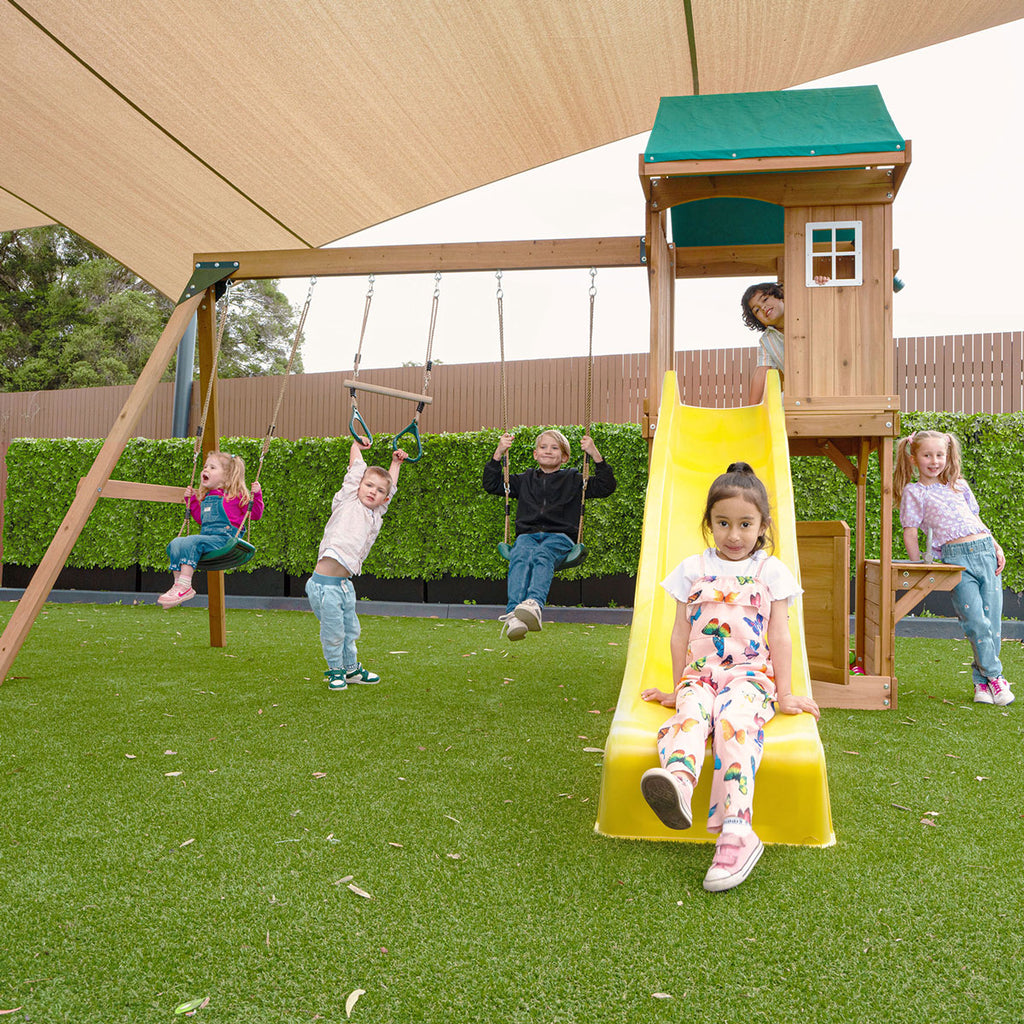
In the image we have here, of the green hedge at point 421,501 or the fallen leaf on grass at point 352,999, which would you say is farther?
the green hedge at point 421,501

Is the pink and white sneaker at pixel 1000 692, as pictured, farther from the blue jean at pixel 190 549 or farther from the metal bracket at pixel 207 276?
the metal bracket at pixel 207 276

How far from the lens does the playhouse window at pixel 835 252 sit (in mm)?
5086

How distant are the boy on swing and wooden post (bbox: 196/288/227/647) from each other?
2117mm

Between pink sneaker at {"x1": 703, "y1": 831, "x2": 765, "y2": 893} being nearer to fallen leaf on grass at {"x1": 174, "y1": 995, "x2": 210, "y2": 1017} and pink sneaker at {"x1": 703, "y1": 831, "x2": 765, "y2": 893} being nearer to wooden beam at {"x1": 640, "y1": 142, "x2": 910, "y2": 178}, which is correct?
fallen leaf on grass at {"x1": 174, "y1": 995, "x2": 210, "y2": 1017}

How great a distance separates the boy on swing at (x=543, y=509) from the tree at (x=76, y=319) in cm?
2053

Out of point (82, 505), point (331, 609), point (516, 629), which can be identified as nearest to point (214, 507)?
point (82, 505)

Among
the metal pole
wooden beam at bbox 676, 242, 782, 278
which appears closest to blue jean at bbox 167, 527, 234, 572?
wooden beam at bbox 676, 242, 782, 278

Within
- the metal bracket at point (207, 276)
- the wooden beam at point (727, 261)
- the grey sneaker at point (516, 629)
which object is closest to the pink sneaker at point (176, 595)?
the metal bracket at point (207, 276)

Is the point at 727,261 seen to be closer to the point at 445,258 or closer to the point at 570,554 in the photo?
the point at 445,258

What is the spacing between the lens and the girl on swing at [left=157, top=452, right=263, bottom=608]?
576 cm

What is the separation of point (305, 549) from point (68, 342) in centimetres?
1926

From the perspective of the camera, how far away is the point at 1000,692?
4.81 metres

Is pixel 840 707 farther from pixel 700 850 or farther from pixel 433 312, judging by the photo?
pixel 433 312

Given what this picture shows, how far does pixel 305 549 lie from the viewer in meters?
10.3
